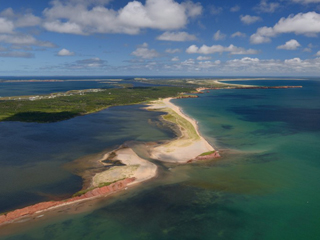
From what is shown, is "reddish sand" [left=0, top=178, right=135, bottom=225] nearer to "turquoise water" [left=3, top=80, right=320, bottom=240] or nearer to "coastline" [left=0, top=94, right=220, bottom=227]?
"coastline" [left=0, top=94, right=220, bottom=227]

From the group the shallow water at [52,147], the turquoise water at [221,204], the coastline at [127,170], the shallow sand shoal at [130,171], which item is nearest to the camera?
the turquoise water at [221,204]

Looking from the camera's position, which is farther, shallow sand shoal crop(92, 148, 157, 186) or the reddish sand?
shallow sand shoal crop(92, 148, 157, 186)

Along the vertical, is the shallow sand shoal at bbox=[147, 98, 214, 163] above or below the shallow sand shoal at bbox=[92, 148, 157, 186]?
above

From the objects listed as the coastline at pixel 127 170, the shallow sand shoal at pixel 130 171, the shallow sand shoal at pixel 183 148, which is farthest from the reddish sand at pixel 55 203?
the shallow sand shoal at pixel 183 148

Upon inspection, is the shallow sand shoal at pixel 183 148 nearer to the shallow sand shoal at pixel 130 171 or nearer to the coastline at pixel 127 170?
the coastline at pixel 127 170

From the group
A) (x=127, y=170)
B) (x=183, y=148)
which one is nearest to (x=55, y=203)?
(x=127, y=170)

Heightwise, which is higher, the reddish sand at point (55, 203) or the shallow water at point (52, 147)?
the shallow water at point (52, 147)

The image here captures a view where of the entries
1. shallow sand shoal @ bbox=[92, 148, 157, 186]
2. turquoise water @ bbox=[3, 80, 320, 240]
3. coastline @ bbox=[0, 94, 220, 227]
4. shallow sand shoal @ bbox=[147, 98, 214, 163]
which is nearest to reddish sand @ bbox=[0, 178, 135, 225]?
coastline @ bbox=[0, 94, 220, 227]

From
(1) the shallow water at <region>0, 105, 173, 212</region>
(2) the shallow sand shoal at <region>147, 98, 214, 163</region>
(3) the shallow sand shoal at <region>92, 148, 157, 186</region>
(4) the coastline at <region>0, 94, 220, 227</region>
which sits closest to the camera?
(4) the coastline at <region>0, 94, 220, 227</region>

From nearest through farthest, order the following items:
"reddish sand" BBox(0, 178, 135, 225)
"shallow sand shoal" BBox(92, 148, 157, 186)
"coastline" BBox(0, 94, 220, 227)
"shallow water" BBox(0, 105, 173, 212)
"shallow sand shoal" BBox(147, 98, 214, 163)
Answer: "reddish sand" BBox(0, 178, 135, 225)
"coastline" BBox(0, 94, 220, 227)
"shallow water" BBox(0, 105, 173, 212)
"shallow sand shoal" BBox(92, 148, 157, 186)
"shallow sand shoal" BBox(147, 98, 214, 163)
